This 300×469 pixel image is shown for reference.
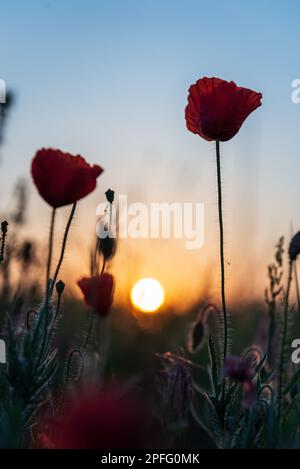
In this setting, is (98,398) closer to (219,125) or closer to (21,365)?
(21,365)

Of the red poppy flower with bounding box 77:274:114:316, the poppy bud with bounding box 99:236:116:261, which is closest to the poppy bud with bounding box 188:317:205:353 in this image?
the red poppy flower with bounding box 77:274:114:316

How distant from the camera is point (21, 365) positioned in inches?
67.2

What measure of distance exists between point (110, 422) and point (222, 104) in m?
1.56

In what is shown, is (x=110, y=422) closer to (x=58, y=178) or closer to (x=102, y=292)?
(x=58, y=178)

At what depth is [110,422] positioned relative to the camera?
2.71ft

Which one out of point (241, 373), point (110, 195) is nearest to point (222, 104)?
point (110, 195)

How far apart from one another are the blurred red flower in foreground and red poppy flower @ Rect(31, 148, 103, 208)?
1032 millimetres

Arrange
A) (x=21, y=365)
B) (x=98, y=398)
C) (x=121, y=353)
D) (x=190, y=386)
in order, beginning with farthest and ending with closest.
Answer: (x=121, y=353) < (x=190, y=386) < (x=21, y=365) < (x=98, y=398)

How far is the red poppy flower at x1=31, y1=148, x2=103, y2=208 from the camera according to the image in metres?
1.91

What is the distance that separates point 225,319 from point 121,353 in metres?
3.50

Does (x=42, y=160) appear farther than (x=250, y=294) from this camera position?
No

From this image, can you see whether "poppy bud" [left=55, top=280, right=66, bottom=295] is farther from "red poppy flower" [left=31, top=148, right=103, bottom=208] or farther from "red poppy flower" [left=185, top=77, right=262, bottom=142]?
"red poppy flower" [left=185, top=77, right=262, bottom=142]

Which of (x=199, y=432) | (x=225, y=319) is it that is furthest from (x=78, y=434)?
(x=199, y=432)

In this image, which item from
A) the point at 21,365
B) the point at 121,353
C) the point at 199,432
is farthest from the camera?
the point at 121,353
